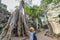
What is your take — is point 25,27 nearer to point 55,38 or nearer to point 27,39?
point 27,39

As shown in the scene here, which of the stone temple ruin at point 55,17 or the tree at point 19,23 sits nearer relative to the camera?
the tree at point 19,23

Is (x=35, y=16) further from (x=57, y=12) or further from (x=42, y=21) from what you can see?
(x=57, y=12)

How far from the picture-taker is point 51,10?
12711mm

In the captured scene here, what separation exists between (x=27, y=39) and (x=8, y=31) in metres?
1.38

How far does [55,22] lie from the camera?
36.9 ft

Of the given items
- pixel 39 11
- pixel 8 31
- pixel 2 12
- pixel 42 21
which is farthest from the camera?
pixel 42 21

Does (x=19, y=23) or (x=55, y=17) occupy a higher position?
(x=55, y=17)

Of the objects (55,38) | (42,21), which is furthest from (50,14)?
(42,21)

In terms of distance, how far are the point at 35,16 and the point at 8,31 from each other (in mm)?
8809

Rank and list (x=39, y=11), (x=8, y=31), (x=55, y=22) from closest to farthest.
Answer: (x=8, y=31)
(x=55, y=22)
(x=39, y=11)

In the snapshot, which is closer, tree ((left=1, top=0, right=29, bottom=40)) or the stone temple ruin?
tree ((left=1, top=0, right=29, bottom=40))

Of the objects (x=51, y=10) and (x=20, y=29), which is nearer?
(x=20, y=29)

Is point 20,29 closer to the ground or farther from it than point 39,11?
closer to the ground

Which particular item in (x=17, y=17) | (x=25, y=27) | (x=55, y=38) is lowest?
(x=55, y=38)
